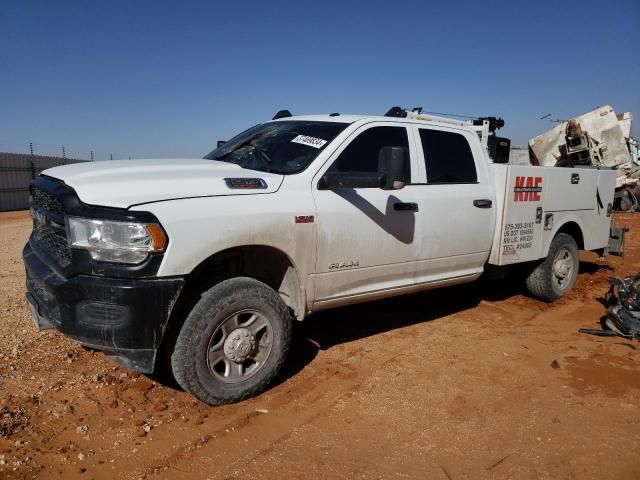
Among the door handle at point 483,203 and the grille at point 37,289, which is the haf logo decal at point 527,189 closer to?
the door handle at point 483,203

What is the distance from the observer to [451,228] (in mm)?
4645

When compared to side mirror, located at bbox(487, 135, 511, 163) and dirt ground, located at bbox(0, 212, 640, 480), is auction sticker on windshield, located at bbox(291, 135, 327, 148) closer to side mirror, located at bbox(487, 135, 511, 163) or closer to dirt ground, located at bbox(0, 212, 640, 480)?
dirt ground, located at bbox(0, 212, 640, 480)

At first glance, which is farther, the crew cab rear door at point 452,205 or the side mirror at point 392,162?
the crew cab rear door at point 452,205

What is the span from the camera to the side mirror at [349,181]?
374cm

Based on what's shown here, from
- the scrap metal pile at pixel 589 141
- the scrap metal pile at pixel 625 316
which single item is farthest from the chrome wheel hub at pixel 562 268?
the scrap metal pile at pixel 589 141

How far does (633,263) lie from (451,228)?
21.0ft

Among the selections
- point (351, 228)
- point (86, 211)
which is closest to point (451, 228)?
point (351, 228)

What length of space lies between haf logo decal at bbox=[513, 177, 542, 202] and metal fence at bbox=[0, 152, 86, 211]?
1926 cm

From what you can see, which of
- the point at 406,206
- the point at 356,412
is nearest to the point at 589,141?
the point at 406,206

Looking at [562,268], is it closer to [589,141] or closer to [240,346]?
[240,346]

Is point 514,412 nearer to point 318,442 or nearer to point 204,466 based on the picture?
point 318,442

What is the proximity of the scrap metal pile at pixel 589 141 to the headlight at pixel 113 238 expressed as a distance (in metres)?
11.9

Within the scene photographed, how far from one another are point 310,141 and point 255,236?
3.55 ft

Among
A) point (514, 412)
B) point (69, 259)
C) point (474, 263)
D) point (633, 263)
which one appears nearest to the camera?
point (69, 259)
